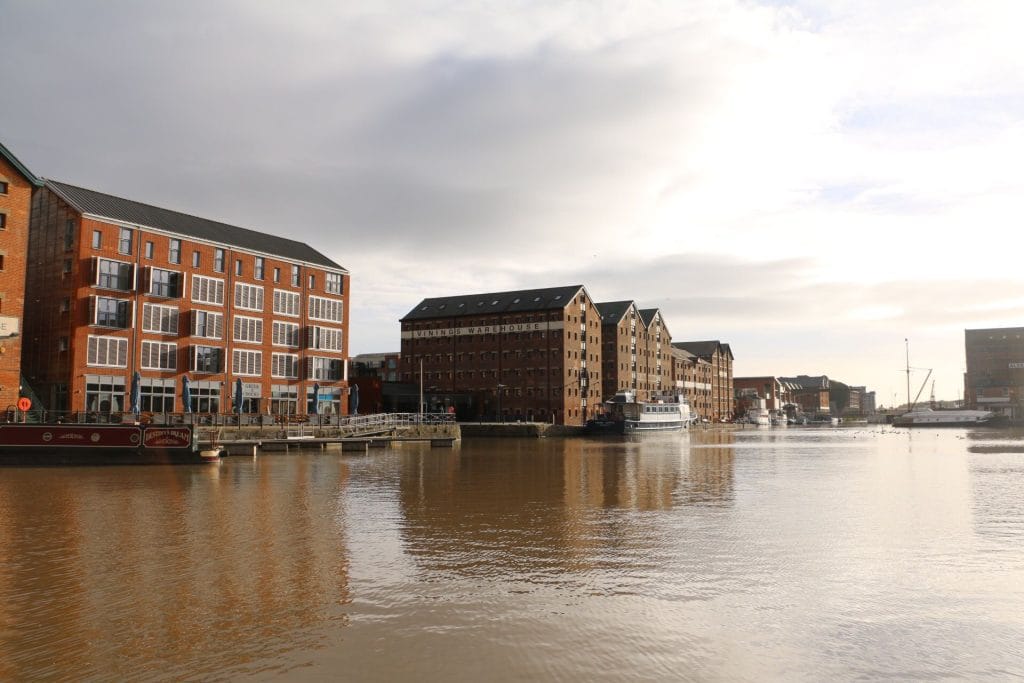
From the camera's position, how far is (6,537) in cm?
1838

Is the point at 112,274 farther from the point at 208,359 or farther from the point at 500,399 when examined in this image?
the point at 500,399

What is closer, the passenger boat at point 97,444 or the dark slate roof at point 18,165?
the passenger boat at point 97,444

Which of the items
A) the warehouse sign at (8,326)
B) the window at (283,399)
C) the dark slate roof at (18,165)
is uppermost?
the dark slate roof at (18,165)

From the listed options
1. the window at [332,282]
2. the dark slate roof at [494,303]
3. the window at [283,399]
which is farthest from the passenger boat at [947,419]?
the window at [283,399]

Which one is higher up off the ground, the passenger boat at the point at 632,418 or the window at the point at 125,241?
the window at the point at 125,241

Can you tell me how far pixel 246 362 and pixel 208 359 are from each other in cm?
415

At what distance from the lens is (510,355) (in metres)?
116

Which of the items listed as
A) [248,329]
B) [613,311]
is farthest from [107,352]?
[613,311]

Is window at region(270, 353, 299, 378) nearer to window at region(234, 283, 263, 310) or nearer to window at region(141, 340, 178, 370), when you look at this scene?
window at region(234, 283, 263, 310)

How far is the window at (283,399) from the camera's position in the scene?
230 feet

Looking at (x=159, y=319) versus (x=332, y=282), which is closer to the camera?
(x=159, y=319)

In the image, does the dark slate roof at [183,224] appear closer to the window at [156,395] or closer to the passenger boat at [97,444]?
the window at [156,395]

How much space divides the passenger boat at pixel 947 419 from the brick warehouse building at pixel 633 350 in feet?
187

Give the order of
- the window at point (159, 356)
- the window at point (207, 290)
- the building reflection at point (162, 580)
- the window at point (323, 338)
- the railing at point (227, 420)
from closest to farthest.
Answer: the building reflection at point (162, 580)
the railing at point (227, 420)
the window at point (159, 356)
the window at point (207, 290)
the window at point (323, 338)
